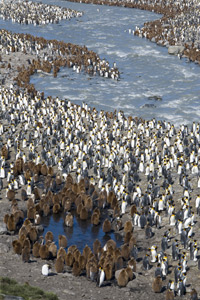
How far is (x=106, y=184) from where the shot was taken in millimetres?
27016

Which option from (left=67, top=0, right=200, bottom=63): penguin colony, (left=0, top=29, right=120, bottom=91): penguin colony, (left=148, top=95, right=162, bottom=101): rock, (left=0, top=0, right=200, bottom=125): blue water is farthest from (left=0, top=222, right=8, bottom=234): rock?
(left=67, top=0, right=200, bottom=63): penguin colony

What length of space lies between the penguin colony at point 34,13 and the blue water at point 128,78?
1710mm

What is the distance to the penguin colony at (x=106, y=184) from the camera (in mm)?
19672

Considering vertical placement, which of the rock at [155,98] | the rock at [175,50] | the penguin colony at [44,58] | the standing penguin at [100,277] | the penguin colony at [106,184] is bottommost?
the standing penguin at [100,277]

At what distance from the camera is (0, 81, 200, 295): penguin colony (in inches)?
774

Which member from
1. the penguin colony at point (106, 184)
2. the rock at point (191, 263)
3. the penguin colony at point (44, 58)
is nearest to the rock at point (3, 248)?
the penguin colony at point (106, 184)

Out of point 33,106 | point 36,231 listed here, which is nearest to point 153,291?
point 36,231

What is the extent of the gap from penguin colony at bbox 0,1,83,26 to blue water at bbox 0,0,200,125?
1.71 metres

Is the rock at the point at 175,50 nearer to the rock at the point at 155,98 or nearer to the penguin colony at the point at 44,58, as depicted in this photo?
the penguin colony at the point at 44,58

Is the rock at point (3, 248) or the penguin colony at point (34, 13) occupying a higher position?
the penguin colony at point (34, 13)

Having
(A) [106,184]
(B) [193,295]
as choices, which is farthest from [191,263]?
(A) [106,184]

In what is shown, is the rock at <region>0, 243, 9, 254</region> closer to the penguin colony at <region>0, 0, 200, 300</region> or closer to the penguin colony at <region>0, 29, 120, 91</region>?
the penguin colony at <region>0, 0, 200, 300</region>

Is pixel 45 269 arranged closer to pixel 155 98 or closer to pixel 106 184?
pixel 106 184

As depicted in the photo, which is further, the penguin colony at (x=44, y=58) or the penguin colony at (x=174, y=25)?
the penguin colony at (x=174, y=25)
